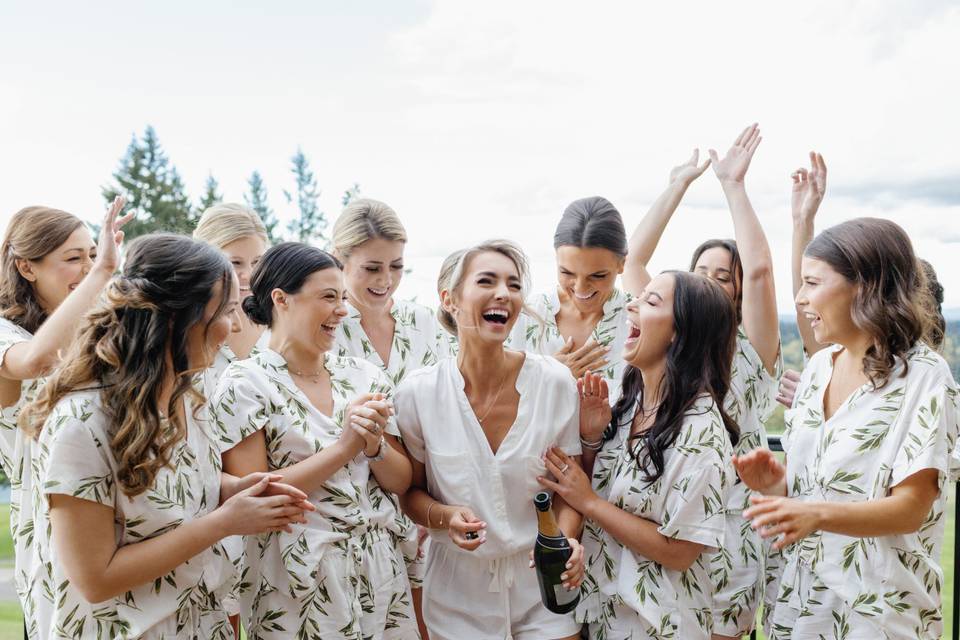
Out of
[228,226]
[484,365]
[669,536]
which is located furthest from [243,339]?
[669,536]

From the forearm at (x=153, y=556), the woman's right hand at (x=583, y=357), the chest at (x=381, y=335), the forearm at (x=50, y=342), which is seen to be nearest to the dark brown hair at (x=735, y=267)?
the woman's right hand at (x=583, y=357)

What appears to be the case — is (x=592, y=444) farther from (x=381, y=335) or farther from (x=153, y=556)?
(x=153, y=556)

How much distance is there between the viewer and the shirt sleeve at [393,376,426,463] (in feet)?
10.1

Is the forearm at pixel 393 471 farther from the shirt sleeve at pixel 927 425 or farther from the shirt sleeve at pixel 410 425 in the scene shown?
the shirt sleeve at pixel 927 425

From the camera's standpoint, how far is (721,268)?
13.0 ft

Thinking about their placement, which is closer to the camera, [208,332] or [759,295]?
[208,332]

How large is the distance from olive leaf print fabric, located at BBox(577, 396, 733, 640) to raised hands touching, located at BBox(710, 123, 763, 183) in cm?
152

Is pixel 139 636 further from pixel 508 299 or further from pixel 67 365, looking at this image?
pixel 508 299

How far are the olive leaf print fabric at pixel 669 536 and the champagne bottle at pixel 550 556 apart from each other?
19 centimetres

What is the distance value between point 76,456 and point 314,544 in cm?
80

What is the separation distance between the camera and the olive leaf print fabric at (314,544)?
270 centimetres

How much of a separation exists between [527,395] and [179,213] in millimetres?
38896

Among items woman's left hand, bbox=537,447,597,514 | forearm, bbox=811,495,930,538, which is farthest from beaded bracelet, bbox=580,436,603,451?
forearm, bbox=811,495,930,538

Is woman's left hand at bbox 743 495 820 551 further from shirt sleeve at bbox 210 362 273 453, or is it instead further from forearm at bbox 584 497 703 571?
shirt sleeve at bbox 210 362 273 453
